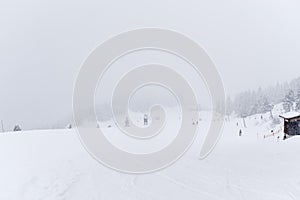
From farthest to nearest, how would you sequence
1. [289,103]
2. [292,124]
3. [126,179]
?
[289,103]
[292,124]
[126,179]

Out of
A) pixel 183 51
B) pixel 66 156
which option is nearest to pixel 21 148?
pixel 66 156

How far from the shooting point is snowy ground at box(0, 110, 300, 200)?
9.87 metres

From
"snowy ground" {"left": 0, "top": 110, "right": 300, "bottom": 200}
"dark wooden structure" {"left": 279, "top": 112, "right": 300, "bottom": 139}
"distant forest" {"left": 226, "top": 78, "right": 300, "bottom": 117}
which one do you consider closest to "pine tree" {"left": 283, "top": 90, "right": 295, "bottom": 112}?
"distant forest" {"left": 226, "top": 78, "right": 300, "bottom": 117}

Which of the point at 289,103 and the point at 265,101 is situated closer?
the point at 289,103

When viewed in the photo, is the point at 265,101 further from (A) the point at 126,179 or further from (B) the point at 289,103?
(A) the point at 126,179

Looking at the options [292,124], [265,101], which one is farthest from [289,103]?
[292,124]

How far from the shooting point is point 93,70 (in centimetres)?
1327

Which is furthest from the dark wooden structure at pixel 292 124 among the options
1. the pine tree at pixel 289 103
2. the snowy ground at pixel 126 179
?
the pine tree at pixel 289 103

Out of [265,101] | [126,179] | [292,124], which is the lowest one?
[265,101]

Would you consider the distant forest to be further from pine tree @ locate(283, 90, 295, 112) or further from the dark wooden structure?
the dark wooden structure

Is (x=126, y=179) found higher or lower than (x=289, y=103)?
higher

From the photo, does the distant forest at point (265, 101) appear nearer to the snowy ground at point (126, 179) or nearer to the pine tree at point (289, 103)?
the pine tree at point (289, 103)

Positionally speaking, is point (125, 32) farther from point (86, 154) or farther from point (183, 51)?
point (86, 154)

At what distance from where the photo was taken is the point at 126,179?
12.3 m
